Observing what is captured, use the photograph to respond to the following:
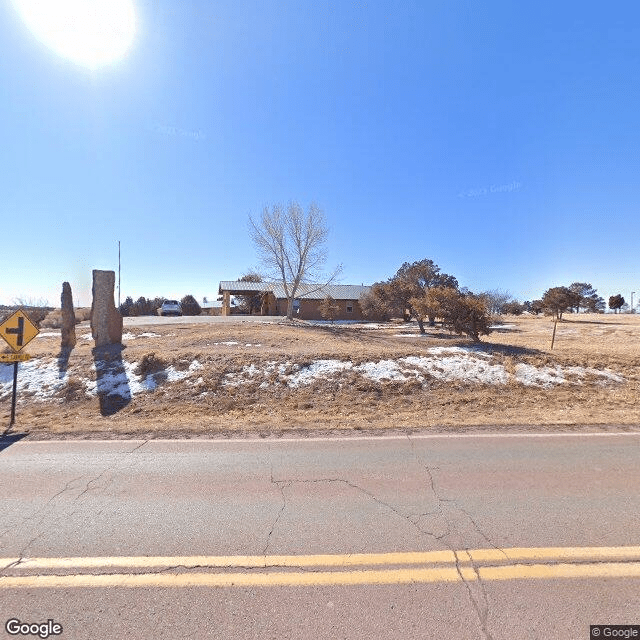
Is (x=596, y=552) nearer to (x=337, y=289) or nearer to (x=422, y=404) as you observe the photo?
(x=422, y=404)

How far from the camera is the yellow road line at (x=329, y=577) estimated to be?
2514 millimetres

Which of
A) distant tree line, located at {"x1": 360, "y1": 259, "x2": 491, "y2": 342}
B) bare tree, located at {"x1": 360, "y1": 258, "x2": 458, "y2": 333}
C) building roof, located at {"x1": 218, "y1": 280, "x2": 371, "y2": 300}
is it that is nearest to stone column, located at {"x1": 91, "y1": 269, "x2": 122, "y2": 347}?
distant tree line, located at {"x1": 360, "y1": 259, "x2": 491, "y2": 342}

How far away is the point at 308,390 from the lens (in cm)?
850

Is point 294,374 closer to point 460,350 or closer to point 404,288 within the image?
point 460,350

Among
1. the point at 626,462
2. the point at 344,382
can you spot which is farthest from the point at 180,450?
the point at 626,462

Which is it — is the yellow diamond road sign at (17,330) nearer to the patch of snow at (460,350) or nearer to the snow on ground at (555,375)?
the patch of snow at (460,350)

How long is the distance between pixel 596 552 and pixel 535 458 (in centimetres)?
201

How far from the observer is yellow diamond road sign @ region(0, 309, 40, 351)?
720 centimetres

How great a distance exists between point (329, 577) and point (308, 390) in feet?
19.5

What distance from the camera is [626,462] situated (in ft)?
14.8

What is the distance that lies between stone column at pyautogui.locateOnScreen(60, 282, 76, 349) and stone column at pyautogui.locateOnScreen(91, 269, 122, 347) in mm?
821

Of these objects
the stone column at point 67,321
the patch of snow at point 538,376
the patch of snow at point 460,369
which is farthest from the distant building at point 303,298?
the patch of snow at point 538,376
